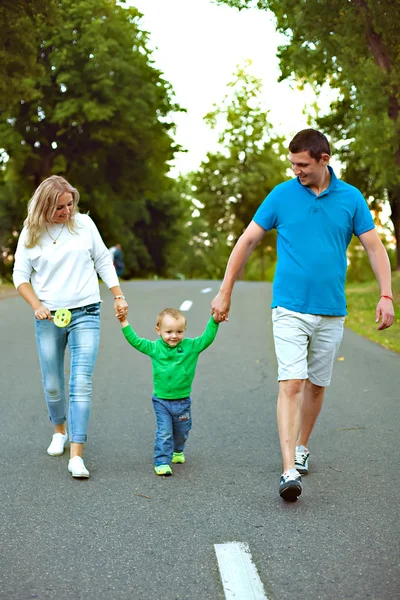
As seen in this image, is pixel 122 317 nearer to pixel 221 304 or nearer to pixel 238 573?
pixel 221 304

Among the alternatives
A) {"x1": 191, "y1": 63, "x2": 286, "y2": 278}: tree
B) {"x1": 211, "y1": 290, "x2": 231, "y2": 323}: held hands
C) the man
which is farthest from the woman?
{"x1": 191, "y1": 63, "x2": 286, "y2": 278}: tree

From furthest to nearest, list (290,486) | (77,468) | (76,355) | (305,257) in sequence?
(76,355) → (77,468) → (305,257) → (290,486)

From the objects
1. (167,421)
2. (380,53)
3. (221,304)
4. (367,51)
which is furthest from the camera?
(367,51)

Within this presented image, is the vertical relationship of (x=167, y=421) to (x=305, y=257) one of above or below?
below

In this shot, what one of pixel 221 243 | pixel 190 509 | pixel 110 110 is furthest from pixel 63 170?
pixel 221 243

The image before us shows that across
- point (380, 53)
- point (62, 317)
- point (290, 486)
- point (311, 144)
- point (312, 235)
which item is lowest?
point (290, 486)

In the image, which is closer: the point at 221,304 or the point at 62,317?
the point at 221,304

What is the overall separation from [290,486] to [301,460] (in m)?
0.74

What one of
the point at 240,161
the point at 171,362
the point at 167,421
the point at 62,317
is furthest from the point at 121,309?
the point at 240,161

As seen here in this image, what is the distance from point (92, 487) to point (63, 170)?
32284 millimetres

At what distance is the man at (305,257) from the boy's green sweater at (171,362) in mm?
446

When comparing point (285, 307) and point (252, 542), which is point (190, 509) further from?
point (285, 307)

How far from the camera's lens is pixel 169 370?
5.71 metres

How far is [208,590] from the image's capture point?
12.4ft
